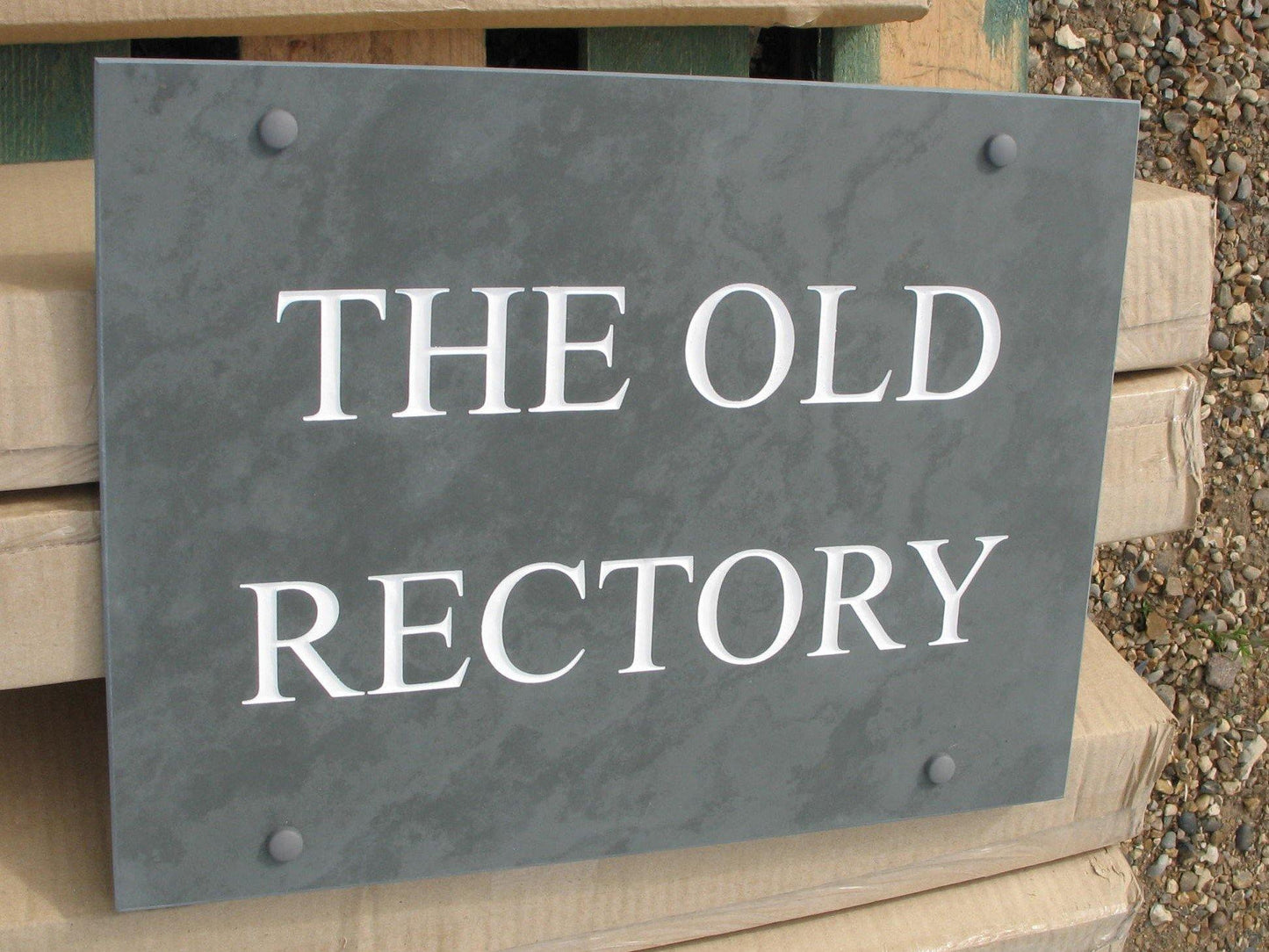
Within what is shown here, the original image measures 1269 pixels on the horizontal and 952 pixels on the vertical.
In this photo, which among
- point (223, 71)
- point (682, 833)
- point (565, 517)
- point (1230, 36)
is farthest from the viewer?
point (1230, 36)

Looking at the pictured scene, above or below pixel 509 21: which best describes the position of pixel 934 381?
below

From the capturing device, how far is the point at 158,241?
3.05 ft

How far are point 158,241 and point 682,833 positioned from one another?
0.63 metres

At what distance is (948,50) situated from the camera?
50.9 inches

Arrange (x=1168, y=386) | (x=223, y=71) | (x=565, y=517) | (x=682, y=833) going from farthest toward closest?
1. (x=1168, y=386)
2. (x=682, y=833)
3. (x=565, y=517)
4. (x=223, y=71)

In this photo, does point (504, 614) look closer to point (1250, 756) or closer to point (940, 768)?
point (940, 768)

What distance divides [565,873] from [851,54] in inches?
30.3

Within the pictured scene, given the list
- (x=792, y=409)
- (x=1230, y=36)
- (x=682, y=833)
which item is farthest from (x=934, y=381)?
(x=1230, y=36)

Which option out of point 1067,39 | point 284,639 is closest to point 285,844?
point 284,639

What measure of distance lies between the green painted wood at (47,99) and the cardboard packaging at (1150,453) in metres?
0.92

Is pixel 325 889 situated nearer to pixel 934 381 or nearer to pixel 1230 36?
pixel 934 381

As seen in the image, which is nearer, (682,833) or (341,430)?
(341,430)

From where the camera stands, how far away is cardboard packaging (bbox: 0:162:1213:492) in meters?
0.95

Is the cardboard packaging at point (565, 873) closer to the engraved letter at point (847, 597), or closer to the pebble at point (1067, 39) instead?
the engraved letter at point (847, 597)
